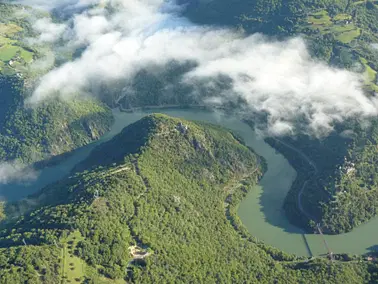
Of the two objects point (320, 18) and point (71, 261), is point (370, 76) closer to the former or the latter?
point (320, 18)

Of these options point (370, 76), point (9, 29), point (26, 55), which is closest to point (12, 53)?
point (26, 55)

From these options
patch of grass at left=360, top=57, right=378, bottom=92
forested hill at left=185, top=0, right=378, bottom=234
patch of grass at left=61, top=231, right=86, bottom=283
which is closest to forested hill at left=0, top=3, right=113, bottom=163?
forested hill at left=185, top=0, right=378, bottom=234

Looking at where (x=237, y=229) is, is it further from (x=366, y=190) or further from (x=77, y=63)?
(x=77, y=63)

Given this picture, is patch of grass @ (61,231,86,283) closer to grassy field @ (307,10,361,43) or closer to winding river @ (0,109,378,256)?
winding river @ (0,109,378,256)

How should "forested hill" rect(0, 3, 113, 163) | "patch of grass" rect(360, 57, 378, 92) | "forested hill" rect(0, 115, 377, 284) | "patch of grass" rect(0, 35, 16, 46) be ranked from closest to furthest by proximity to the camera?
"forested hill" rect(0, 115, 377, 284), "forested hill" rect(0, 3, 113, 163), "patch of grass" rect(360, 57, 378, 92), "patch of grass" rect(0, 35, 16, 46)

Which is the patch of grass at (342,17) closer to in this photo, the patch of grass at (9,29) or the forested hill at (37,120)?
the forested hill at (37,120)

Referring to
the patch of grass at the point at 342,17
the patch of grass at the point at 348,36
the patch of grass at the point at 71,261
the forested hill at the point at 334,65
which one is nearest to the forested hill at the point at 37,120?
the forested hill at the point at 334,65

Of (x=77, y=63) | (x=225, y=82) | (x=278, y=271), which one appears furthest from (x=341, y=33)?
(x=278, y=271)
